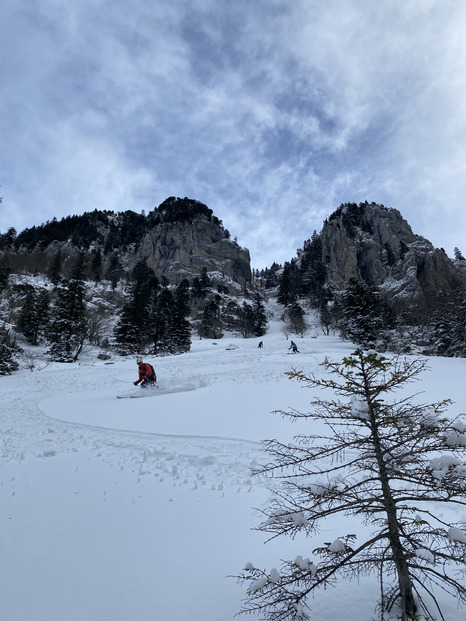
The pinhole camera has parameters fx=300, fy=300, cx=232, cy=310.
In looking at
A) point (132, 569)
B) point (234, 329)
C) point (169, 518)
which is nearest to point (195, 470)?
point (169, 518)

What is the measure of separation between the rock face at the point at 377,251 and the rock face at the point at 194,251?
3487 cm

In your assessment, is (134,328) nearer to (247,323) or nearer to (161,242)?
(247,323)

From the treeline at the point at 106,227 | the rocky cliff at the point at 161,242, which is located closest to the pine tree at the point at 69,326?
the rocky cliff at the point at 161,242

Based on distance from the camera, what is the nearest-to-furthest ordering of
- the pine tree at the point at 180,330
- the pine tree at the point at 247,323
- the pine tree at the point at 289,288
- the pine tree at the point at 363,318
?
the pine tree at the point at 363,318 < the pine tree at the point at 180,330 < the pine tree at the point at 247,323 < the pine tree at the point at 289,288

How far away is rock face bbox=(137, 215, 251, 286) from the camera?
113875mm

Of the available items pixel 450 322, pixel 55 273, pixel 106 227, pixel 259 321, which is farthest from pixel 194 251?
pixel 450 322

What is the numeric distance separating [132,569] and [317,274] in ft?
356

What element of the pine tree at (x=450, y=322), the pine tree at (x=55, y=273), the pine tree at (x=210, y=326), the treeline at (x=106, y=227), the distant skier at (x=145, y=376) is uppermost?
the treeline at (x=106, y=227)

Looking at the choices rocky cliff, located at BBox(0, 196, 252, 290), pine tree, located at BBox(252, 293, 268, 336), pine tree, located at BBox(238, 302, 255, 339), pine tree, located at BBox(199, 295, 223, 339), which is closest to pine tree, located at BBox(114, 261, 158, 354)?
pine tree, located at BBox(199, 295, 223, 339)

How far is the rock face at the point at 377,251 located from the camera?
93688mm

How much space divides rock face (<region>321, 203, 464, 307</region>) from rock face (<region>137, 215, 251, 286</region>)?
114ft

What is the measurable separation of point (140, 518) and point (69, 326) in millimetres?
Answer: 34394

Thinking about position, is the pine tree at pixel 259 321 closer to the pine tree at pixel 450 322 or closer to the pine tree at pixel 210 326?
the pine tree at pixel 210 326

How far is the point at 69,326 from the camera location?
3409 centimetres
